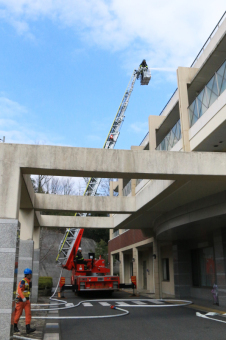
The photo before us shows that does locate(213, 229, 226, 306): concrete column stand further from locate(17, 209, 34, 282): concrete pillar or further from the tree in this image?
the tree

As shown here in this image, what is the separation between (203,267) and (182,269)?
1268 mm

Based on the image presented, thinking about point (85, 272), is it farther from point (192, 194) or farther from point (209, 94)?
point (209, 94)

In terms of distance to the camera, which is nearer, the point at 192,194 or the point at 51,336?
the point at 51,336

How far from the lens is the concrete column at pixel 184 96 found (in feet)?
41.3

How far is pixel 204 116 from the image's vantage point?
36.9 feet

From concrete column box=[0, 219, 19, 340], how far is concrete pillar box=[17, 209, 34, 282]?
219 inches

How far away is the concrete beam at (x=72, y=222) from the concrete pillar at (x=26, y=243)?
5.19 meters

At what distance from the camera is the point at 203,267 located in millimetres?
18750

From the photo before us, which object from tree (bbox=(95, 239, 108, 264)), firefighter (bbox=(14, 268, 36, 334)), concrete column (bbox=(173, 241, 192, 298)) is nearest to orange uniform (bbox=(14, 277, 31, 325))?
firefighter (bbox=(14, 268, 36, 334))

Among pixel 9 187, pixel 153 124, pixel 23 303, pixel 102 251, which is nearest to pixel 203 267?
pixel 153 124

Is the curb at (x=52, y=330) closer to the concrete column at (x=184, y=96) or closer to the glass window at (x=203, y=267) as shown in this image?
the concrete column at (x=184, y=96)

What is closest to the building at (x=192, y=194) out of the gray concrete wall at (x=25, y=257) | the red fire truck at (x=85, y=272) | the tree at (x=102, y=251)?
→ the red fire truck at (x=85, y=272)

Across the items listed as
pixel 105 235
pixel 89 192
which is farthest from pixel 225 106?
pixel 105 235

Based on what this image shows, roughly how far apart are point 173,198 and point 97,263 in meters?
10.9
